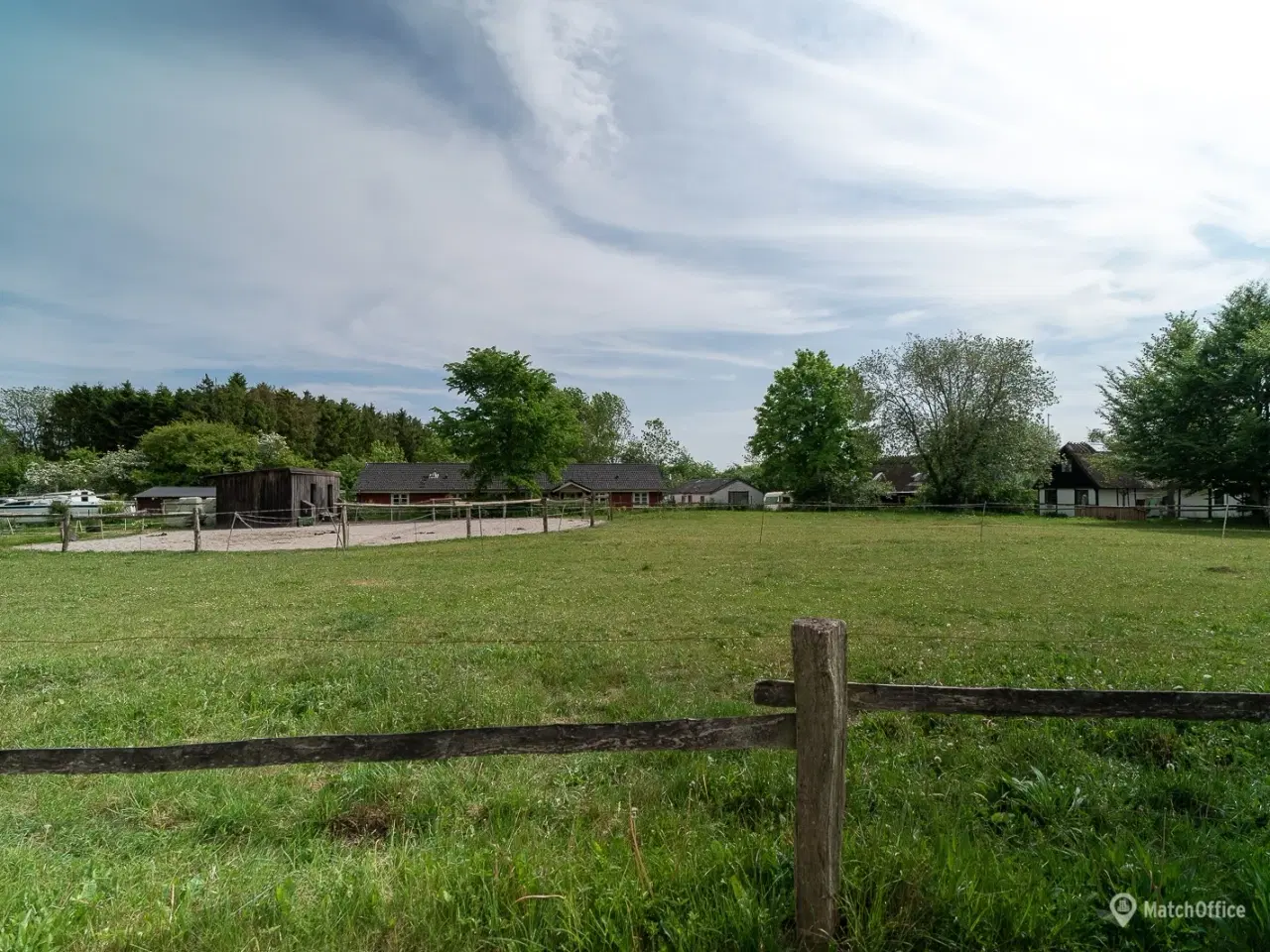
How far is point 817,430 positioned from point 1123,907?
59872mm

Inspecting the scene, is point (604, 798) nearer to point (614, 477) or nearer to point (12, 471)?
point (614, 477)

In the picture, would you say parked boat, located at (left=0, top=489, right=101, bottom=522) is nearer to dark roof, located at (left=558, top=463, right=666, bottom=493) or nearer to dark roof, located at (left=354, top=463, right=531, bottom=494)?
dark roof, located at (left=354, top=463, right=531, bottom=494)

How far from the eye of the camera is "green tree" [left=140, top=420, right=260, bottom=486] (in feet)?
201

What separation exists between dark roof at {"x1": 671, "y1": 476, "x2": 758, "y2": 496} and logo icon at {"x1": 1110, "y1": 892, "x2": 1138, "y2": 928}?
8729cm

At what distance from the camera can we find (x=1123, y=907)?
2787mm

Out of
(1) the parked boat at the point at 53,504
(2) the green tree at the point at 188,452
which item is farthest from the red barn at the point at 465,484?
(1) the parked boat at the point at 53,504

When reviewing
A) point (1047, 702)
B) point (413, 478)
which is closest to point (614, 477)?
point (413, 478)

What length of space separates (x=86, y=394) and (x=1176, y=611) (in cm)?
10151

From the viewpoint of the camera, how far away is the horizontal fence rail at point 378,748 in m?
2.88

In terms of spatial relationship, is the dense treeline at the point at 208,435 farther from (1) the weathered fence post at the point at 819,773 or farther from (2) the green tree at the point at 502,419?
(1) the weathered fence post at the point at 819,773

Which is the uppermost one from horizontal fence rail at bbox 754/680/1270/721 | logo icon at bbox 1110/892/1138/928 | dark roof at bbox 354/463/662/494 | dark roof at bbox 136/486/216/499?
dark roof at bbox 354/463/662/494

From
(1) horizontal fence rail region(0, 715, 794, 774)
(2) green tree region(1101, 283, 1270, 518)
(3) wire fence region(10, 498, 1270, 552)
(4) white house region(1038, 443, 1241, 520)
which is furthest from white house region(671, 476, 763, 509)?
(1) horizontal fence rail region(0, 715, 794, 774)

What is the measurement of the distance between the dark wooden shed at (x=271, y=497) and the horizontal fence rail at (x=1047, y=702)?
4297cm

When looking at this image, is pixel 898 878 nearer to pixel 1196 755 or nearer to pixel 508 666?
pixel 1196 755
